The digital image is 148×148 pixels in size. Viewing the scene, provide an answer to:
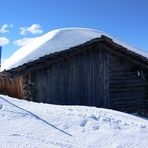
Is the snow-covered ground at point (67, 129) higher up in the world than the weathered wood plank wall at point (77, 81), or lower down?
lower down

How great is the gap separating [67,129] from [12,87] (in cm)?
997

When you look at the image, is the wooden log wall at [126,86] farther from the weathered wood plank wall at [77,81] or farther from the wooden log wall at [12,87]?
the wooden log wall at [12,87]

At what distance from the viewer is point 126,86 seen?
16.6 metres

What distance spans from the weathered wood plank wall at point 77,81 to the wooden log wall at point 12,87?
104cm

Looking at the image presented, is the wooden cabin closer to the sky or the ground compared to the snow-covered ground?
closer to the sky

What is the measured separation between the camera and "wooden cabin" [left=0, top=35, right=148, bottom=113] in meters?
14.1

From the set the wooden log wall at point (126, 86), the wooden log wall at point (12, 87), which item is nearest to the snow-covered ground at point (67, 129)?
the wooden log wall at point (12, 87)

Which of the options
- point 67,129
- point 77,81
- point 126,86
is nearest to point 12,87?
point 77,81

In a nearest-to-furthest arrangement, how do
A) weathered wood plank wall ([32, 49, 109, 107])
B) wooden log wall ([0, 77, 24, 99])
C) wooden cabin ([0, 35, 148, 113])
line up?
1. wooden cabin ([0, 35, 148, 113])
2. weathered wood plank wall ([32, 49, 109, 107])
3. wooden log wall ([0, 77, 24, 99])

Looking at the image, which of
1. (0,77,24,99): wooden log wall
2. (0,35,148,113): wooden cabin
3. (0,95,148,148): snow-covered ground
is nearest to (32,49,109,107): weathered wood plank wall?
(0,35,148,113): wooden cabin

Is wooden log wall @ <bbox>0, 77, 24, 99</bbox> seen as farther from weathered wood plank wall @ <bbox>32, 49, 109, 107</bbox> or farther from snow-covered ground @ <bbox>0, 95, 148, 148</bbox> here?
snow-covered ground @ <bbox>0, 95, 148, 148</bbox>

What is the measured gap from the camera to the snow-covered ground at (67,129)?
5758mm

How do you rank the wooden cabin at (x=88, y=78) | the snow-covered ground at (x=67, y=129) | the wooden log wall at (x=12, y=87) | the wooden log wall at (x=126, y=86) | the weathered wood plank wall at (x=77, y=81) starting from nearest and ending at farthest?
the snow-covered ground at (x=67, y=129), the wooden cabin at (x=88, y=78), the weathered wood plank wall at (x=77, y=81), the wooden log wall at (x=12, y=87), the wooden log wall at (x=126, y=86)

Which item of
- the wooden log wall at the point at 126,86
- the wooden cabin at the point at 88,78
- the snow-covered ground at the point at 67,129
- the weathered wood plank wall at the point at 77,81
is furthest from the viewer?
the wooden log wall at the point at 126,86
